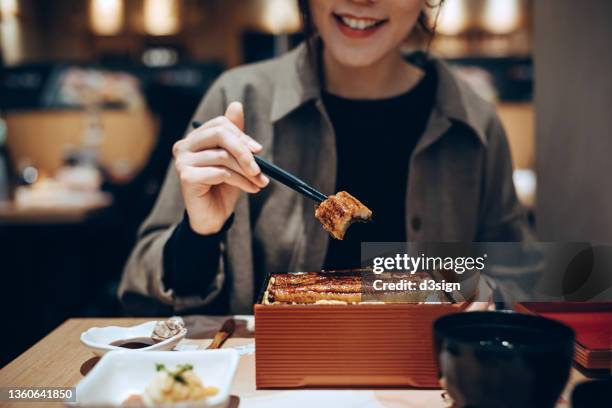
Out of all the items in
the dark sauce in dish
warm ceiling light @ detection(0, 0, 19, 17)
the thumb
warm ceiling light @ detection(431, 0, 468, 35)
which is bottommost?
the dark sauce in dish

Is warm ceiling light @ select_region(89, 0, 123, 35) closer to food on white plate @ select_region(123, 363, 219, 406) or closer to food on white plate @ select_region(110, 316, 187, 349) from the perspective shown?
food on white plate @ select_region(110, 316, 187, 349)

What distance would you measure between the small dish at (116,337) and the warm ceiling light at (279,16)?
198 inches

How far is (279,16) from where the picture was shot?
19.0ft

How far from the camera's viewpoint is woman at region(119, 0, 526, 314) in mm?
1572

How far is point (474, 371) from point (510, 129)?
5.44 m

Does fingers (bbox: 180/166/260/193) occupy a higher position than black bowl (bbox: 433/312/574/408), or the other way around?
fingers (bbox: 180/166/260/193)

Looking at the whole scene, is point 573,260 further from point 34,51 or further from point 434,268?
point 34,51

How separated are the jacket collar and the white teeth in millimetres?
236

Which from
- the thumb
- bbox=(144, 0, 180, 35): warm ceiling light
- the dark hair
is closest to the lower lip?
the dark hair

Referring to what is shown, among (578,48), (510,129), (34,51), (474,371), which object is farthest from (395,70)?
(34,51)

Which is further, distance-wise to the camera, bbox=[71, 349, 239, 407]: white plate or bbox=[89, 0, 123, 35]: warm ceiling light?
bbox=[89, 0, 123, 35]: warm ceiling light

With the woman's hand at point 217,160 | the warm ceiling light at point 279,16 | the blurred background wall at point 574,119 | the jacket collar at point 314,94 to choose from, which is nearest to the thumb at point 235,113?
the woman's hand at point 217,160

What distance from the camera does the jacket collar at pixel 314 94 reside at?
68.1 inches

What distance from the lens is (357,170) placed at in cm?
177
